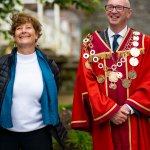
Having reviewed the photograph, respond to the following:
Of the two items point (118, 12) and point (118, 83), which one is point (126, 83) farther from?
point (118, 12)

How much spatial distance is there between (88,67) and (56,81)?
355 mm

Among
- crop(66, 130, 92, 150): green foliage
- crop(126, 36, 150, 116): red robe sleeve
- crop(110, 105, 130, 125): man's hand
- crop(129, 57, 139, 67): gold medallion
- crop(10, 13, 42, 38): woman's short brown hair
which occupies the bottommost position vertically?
crop(66, 130, 92, 150): green foliage

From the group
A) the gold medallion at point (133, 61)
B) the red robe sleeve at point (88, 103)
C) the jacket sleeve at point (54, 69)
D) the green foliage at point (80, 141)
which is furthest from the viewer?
the green foliage at point (80, 141)

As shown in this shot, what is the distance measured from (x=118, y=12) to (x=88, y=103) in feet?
2.72

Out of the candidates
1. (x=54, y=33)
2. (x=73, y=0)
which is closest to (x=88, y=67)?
(x=73, y=0)

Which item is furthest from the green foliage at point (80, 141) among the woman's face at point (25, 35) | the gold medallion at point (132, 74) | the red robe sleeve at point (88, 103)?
the woman's face at point (25, 35)

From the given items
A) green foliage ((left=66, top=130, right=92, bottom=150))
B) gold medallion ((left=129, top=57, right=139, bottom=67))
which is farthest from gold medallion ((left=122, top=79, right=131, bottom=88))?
green foliage ((left=66, top=130, right=92, bottom=150))

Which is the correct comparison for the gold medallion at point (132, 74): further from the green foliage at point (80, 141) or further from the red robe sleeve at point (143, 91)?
the green foliage at point (80, 141)

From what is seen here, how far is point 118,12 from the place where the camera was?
3.93m

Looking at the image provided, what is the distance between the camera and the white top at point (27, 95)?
3.87m

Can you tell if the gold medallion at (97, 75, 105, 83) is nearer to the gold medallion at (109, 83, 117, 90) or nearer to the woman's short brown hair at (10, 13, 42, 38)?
the gold medallion at (109, 83, 117, 90)

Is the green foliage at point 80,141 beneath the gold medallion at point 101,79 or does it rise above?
beneath

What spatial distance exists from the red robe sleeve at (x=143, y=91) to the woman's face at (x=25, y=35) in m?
0.97

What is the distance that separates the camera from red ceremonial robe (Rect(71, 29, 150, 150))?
3.89 m
